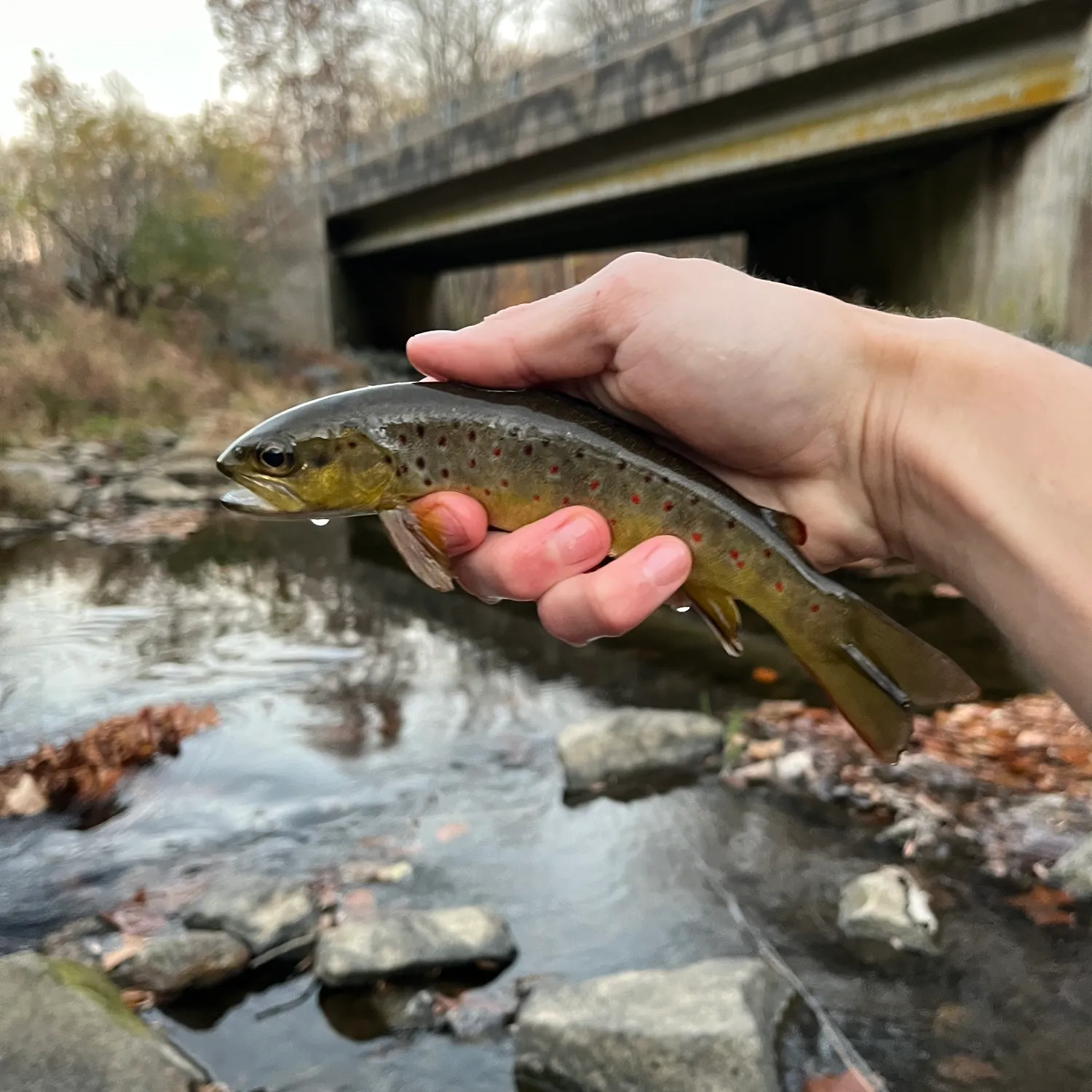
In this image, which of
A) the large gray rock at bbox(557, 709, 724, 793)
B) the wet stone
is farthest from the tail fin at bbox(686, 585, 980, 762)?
the wet stone

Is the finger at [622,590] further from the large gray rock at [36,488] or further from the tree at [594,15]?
the tree at [594,15]

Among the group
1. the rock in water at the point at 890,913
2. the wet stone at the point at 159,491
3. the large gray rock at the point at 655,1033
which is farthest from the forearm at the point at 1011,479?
the wet stone at the point at 159,491

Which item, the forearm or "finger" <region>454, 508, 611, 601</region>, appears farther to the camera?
"finger" <region>454, 508, 611, 601</region>

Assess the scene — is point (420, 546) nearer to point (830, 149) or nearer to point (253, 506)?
point (253, 506)

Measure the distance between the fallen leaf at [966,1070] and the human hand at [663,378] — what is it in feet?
7.08

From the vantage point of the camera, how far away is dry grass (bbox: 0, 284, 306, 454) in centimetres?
1592

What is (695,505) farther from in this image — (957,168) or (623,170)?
(623,170)

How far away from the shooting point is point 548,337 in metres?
2.53

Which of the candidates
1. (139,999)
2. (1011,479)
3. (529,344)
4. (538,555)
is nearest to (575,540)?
(538,555)

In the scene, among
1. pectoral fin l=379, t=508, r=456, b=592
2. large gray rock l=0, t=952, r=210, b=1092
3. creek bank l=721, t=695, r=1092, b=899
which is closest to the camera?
pectoral fin l=379, t=508, r=456, b=592

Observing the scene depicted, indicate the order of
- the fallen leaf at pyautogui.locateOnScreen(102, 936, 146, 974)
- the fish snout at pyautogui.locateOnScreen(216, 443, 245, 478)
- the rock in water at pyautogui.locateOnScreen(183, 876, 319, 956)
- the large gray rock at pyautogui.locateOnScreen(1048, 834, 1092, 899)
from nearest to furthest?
the fish snout at pyautogui.locateOnScreen(216, 443, 245, 478)
the fallen leaf at pyautogui.locateOnScreen(102, 936, 146, 974)
the rock in water at pyautogui.locateOnScreen(183, 876, 319, 956)
the large gray rock at pyautogui.locateOnScreen(1048, 834, 1092, 899)

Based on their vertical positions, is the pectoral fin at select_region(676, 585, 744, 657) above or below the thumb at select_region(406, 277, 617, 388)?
below

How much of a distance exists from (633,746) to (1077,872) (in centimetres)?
245

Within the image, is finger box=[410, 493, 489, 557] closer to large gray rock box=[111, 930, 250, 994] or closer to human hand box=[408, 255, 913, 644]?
human hand box=[408, 255, 913, 644]
